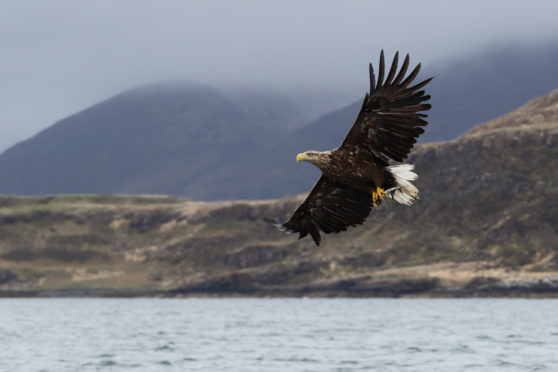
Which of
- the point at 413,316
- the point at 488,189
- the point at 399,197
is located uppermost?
the point at 488,189

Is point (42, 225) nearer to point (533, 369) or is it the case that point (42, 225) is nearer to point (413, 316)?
point (413, 316)

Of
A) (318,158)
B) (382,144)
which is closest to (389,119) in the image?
(382,144)

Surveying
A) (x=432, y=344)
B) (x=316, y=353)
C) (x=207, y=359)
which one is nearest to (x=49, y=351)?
(x=207, y=359)

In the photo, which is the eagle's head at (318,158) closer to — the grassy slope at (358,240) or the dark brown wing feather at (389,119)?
the dark brown wing feather at (389,119)

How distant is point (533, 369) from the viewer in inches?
1496

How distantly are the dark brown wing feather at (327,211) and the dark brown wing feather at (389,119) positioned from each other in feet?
8.35

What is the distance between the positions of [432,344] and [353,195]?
106 ft

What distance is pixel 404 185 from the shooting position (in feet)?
63.6

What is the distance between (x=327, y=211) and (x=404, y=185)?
388 centimetres

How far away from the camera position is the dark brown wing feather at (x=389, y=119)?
18906 mm

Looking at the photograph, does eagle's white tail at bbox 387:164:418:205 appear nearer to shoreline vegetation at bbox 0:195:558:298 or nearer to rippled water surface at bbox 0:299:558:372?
rippled water surface at bbox 0:299:558:372

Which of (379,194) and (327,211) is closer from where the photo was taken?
(379,194)

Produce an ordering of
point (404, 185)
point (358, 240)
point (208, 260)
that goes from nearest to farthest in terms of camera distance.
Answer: point (404, 185)
point (358, 240)
point (208, 260)

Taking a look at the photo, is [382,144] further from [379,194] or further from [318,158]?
[318,158]
